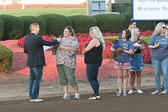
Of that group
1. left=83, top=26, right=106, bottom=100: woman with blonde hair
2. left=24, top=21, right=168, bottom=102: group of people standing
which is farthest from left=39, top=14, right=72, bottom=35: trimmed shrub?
left=83, top=26, right=106, bottom=100: woman with blonde hair

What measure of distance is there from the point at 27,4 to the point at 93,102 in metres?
59.2

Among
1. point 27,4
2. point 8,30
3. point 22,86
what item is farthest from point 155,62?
point 27,4

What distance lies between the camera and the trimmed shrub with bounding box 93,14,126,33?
25.2 metres

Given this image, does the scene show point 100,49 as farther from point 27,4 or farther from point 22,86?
point 27,4

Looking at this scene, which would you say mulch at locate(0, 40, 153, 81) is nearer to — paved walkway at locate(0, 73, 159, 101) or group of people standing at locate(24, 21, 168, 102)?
paved walkway at locate(0, 73, 159, 101)

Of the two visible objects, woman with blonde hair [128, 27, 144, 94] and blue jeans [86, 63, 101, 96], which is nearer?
blue jeans [86, 63, 101, 96]

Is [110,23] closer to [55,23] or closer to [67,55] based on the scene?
[55,23]

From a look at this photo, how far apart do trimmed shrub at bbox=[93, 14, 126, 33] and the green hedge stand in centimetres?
439

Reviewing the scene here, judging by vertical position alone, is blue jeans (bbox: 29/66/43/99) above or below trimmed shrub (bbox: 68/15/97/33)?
below

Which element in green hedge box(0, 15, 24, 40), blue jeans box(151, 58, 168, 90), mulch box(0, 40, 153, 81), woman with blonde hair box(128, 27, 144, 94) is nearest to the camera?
blue jeans box(151, 58, 168, 90)

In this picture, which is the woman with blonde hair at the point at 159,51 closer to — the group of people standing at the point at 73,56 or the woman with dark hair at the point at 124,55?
the group of people standing at the point at 73,56

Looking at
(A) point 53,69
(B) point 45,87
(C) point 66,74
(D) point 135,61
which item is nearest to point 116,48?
(D) point 135,61

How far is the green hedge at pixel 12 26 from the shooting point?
22625mm

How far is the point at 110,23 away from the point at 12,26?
17.4ft
